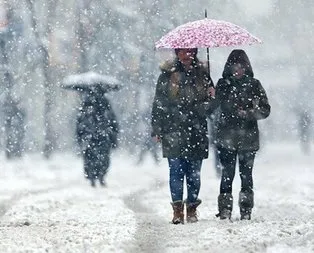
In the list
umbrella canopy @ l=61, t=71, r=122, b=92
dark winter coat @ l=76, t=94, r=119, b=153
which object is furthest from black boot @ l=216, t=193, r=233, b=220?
umbrella canopy @ l=61, t=71, r=122, b=92

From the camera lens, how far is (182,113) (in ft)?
34.6

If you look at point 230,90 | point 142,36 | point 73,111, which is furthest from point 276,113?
point 230,90

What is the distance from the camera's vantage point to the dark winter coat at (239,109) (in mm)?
10477

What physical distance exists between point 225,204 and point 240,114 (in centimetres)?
94

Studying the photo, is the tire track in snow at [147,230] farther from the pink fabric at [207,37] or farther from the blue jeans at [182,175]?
the pink fabric at [207,37]

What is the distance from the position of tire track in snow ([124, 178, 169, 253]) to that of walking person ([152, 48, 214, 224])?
357 mm

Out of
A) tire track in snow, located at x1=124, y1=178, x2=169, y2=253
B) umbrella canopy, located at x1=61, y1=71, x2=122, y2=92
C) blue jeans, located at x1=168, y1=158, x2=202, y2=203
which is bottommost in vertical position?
tire track in snow, located at x1=124, y1=178, x2=169, y2=253

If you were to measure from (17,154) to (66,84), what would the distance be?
13.7 metres

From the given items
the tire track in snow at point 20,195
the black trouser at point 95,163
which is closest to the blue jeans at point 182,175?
the tire track in snow at point 20,195

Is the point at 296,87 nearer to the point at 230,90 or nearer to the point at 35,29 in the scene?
the point at 35,29

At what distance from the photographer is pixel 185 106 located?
10523 millimetres

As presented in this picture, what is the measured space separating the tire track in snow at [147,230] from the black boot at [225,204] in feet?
1.94

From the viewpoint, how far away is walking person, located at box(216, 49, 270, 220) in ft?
34.4

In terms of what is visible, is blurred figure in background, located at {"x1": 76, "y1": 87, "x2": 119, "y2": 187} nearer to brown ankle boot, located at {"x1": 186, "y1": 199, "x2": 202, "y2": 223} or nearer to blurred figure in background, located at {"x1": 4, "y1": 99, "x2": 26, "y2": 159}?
brown ankle boot, located at {"x1": 186, "y1": 199, "x2": 202, "y2": 223}
